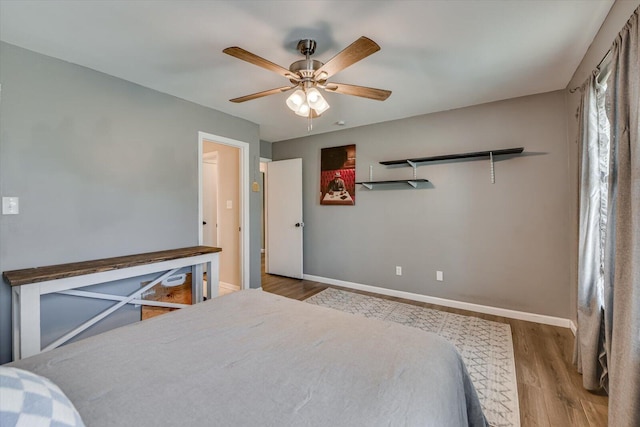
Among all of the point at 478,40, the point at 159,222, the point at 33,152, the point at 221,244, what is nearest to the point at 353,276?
the point at 221,244

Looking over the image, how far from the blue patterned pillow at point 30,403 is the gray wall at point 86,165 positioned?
1.98 metres

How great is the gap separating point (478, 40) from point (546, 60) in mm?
771

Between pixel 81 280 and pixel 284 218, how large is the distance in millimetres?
3073

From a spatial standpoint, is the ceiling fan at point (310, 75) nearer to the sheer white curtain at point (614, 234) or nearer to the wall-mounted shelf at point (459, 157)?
the sheer white curtain at point (614, 234)

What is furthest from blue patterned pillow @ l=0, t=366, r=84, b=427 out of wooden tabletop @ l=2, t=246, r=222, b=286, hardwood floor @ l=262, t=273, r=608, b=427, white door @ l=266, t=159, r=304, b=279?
white door @ l=266, t=159, r=304, b=279

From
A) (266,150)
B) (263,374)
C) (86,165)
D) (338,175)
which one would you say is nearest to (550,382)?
(263,374)

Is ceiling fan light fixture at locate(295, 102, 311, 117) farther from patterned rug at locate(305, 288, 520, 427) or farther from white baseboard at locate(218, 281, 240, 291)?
white baseboard at locate(218, 281, 240, 291)

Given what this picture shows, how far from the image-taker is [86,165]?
2.41 metres

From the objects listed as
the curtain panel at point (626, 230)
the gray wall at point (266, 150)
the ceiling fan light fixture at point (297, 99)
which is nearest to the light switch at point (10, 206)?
the ceiling fan light fixture at point (297, 99)

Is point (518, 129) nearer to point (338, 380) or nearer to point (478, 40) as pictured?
point (478, 40)

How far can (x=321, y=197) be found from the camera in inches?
181

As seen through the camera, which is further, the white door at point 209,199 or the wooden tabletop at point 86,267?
the white door at point 209,199

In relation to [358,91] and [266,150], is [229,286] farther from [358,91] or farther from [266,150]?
[358,91]

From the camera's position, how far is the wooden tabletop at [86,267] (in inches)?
74.0
